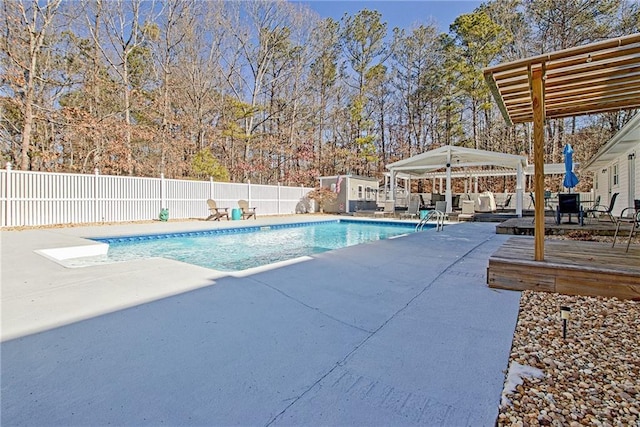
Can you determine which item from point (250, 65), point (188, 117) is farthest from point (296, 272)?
point (250, 65)

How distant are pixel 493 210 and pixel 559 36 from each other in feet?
31.8

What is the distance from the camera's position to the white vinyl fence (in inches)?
344

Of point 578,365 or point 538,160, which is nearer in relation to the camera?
point 578,365

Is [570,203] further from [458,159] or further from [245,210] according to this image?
[245,210]

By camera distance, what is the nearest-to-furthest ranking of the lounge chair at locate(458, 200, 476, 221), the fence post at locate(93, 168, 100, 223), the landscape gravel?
the landscape gravel, the fence post at locate(93, 168, 100, 223), the lounge chair at locate(458, 200, 476, 221)

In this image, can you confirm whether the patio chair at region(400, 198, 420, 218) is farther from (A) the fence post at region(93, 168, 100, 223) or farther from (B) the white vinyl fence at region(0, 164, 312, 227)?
(A) the fence post at region(93, 168, 100, 223)

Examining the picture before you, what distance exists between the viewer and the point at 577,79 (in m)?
3.80

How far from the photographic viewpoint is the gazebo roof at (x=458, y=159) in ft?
41.5

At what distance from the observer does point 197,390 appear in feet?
5.01

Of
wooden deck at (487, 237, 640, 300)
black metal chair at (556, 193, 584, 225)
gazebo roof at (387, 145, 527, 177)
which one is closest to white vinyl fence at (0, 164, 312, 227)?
gazebo roof at (387, 145, 527, 177)

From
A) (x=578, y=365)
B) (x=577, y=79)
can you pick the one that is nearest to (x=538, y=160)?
(x=577, y=79)

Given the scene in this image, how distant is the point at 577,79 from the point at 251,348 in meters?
4.62

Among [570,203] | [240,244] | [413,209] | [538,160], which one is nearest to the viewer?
[538,160]

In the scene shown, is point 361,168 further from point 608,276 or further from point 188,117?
point 608,276
